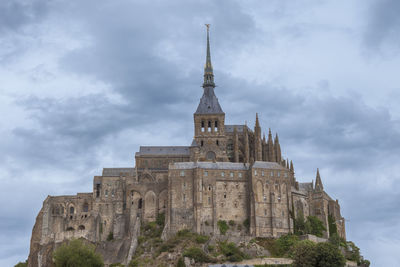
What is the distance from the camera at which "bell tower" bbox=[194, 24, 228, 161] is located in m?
128

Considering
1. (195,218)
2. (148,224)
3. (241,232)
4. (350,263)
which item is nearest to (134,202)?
(148,224)

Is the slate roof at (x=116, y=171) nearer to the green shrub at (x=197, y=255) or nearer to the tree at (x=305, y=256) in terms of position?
the green shrub at (x=197, y=255)

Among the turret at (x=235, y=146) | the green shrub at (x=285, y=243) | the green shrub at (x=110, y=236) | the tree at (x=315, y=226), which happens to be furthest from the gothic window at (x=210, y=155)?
the green shrub at (x=110, y=236)

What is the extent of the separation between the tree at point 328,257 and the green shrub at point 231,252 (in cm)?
1351

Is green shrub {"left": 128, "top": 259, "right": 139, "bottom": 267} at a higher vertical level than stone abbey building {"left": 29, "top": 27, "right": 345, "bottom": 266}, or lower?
lower

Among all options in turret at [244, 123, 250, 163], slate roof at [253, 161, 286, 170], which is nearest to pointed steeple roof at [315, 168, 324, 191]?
slate roof at [253, 161, 286, 170]

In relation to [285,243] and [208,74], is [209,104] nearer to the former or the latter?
[208,74]

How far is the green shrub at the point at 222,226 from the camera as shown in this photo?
112m

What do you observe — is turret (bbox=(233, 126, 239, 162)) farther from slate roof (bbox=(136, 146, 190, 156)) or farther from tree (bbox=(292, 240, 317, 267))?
tree (bbox=(292, 240, 317, 267))

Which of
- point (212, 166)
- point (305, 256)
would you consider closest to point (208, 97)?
point (212, 166)

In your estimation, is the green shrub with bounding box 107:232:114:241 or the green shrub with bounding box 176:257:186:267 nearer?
the green shrub with bounding box 176:257:186:267

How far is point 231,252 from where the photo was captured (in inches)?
4195

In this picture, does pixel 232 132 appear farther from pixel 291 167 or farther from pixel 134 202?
pixel 134 202

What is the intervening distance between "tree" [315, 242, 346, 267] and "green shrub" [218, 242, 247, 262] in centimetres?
1351
